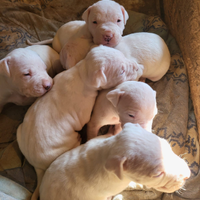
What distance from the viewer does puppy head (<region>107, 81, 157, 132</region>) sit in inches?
→ 55.2

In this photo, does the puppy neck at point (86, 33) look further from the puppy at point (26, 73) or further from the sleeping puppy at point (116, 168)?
the sleeping puppy at point (116, 168)

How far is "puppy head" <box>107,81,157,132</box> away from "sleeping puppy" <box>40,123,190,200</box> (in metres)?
0.16

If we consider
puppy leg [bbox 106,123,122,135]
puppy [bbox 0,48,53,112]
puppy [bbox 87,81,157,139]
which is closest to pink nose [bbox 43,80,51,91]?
puppy [bbox 0,48,53,112]

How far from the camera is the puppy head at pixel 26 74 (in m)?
1.70

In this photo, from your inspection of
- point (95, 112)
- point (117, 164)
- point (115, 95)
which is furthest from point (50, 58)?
point (117, 164)

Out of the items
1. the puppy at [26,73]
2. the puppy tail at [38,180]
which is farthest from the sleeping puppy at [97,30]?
the puppy tail at [38,180]

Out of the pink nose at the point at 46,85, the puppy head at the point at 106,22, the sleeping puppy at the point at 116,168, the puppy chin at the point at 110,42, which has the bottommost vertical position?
the sleeping puppy at the point at 116,168

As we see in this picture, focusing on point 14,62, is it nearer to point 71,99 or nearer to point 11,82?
point 11,82

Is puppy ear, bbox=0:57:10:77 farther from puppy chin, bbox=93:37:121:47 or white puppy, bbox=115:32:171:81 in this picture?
white puppy, bbox=115:32:171:81

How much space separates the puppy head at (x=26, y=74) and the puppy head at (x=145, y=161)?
92cm

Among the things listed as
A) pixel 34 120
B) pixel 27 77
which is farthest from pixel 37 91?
pixel 34 120

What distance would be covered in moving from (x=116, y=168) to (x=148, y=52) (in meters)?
1.30

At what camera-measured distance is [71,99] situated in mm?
1693

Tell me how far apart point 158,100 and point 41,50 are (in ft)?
4.66
